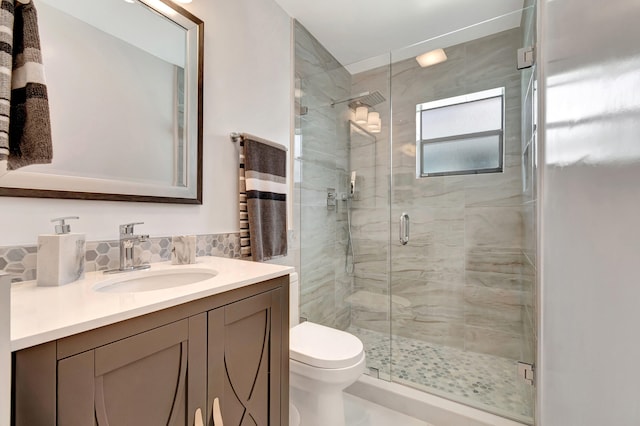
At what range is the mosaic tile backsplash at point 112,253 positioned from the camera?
0.77 metres

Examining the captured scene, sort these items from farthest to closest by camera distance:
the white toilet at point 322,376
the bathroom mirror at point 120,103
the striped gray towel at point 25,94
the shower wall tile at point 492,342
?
the shower wall tile at point 492,342 → the white toilet at point 322,376 → the bathroom mirror at point 120,103 → the striped gray towel at point 25,94

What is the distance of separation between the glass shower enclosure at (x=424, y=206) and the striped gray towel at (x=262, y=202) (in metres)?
0.32

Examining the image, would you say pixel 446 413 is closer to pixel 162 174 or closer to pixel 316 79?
pixel 162 174

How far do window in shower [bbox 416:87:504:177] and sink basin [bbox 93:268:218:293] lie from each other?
1.88 meters

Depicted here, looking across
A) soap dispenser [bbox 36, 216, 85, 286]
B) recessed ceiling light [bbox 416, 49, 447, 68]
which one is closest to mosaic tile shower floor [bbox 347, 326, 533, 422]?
soap dispenser [bbox 36, 216, 85, 286]

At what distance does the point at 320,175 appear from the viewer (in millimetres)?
2229

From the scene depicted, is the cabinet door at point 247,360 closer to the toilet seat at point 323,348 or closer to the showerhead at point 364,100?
the toilet seat at point 323,348

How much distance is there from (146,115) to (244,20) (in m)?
0.87

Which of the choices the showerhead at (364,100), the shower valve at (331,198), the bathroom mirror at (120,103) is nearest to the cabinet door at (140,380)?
the bathroom mirror at (120,103)

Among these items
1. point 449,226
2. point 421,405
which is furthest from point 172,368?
point 449,226

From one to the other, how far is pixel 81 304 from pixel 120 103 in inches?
30.7

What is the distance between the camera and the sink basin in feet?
2.89

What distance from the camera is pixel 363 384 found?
1.74 meters

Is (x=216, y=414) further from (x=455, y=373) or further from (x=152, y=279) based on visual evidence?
(x=455, y=373)
